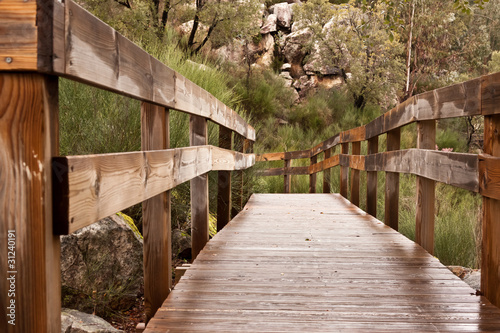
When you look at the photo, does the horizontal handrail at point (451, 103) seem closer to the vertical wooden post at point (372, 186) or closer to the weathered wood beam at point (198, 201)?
the vertical wooden post at point (372, 186)

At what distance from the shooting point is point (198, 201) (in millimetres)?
3633

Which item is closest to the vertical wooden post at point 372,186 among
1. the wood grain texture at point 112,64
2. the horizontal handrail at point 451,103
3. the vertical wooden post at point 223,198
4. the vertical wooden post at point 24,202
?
the horizontal handrail at point 451,103

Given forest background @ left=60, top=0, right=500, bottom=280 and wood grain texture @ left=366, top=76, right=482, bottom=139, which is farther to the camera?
forest background @ left=60, top=0, right=500, bottom=280

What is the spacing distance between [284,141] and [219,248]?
1188cm

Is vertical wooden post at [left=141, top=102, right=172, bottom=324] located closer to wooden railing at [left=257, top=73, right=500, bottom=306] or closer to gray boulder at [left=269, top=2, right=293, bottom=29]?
wooden railing at [left=257, top=73, right=500, bottom=306]

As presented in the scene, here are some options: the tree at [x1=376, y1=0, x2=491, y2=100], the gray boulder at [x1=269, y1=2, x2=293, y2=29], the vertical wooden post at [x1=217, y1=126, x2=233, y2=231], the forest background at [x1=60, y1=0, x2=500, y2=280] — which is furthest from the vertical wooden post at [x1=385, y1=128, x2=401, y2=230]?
the gray boulder at [x1=269, y1=2, x2=293, y2=29]

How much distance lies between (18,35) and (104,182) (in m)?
0.52

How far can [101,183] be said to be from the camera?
58.9 inches

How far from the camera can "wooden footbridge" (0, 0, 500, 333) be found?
1172mm

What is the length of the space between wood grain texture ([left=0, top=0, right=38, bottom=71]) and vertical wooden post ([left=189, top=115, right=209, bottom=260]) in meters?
2.44

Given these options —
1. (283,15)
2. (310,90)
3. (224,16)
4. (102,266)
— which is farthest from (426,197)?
(283,15)

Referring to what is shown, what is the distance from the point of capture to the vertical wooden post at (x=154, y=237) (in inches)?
94.7

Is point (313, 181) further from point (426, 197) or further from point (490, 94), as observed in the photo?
point (490, 94)

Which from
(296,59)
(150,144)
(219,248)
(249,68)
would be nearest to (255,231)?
(219,248)
